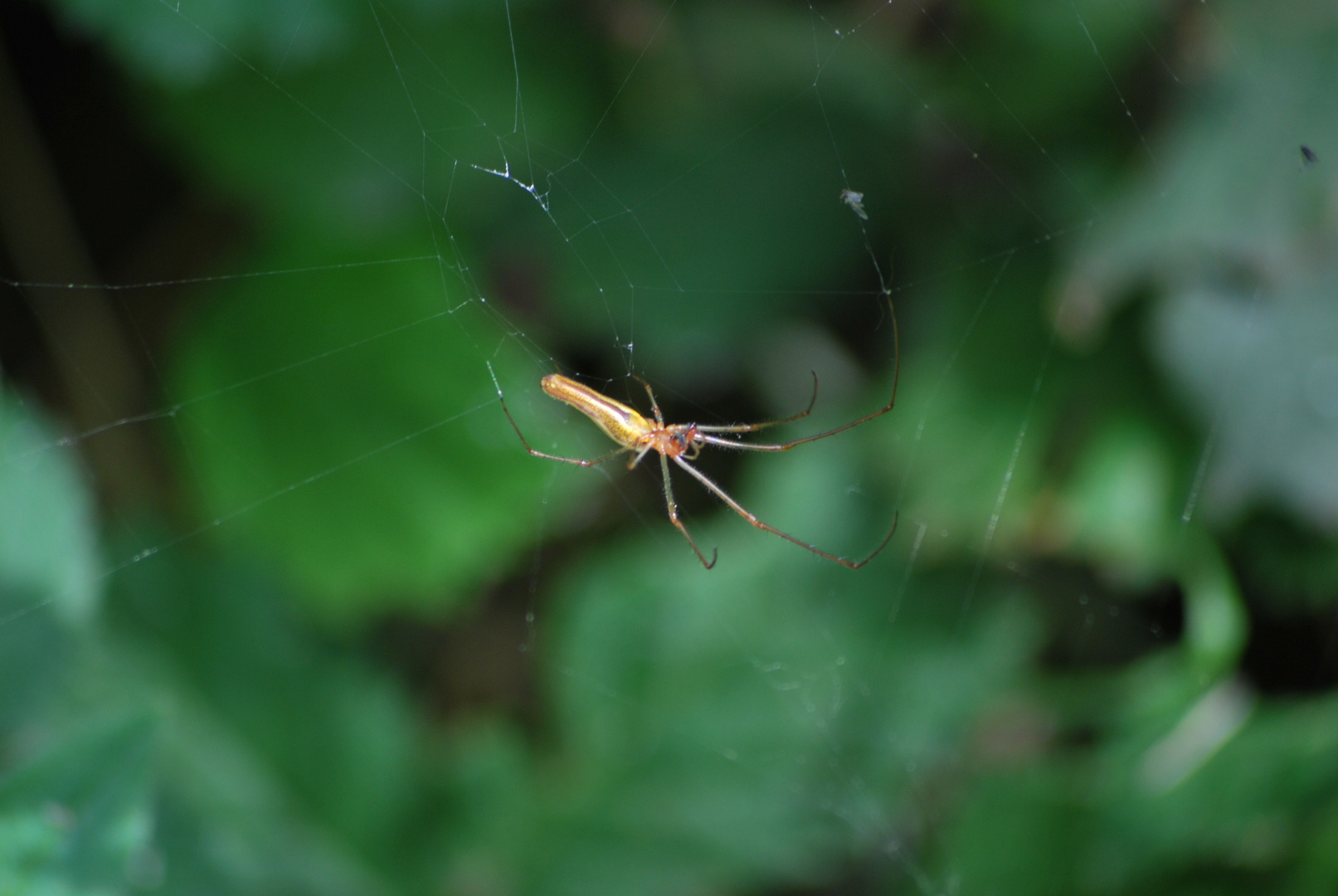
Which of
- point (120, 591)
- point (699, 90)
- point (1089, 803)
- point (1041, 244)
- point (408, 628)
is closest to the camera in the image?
point (1089, 803)

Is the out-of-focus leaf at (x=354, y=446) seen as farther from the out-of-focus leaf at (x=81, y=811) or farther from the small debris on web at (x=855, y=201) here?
the out-of-focus leaf at (x=81, y=811)

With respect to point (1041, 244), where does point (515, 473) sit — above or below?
below

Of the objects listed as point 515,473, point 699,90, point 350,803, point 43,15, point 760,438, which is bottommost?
point 350,803

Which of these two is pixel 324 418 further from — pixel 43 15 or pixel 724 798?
pixel 724 798

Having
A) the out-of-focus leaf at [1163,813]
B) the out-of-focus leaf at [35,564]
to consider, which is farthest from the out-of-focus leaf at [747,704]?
the out-of-focus leaf at [35,564]

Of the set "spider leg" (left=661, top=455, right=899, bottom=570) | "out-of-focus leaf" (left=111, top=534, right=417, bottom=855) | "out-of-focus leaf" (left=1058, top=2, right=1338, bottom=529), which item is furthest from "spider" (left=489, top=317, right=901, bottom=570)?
"out-of-focus leaf" (left=111, top=534, right=417, bottom=855)

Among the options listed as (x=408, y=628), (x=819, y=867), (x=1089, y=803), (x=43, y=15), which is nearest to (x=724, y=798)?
(x=819, y=867)

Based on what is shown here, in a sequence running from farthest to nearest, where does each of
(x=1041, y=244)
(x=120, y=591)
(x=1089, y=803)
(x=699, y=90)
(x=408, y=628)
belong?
(x=408, y=628), (x=699, y=90), (x=1041, y=244), (x=120, y=591), (x=1089, y=803)
